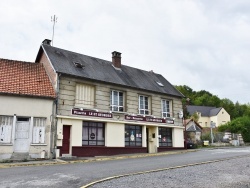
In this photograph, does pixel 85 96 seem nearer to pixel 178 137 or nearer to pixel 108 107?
pixel 108 107

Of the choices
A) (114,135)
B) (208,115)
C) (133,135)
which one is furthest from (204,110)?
(114,135)

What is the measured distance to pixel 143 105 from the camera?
23047 mm

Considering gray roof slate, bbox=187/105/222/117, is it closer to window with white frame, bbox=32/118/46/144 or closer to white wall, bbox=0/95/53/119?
white wall, bbox=0/95/53/119

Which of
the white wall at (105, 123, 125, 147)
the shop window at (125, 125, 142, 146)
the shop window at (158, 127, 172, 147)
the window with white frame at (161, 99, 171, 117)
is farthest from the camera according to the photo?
the window with white frame at (161, 99, 171, 117)

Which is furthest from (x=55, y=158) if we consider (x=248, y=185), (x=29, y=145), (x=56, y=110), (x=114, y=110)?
(x=248, y=185)

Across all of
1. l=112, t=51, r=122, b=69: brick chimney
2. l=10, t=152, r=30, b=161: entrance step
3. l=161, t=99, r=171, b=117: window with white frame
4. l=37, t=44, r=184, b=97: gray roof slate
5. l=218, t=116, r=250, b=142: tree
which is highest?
l=112, t=51, r=122, b=69: brick chimney

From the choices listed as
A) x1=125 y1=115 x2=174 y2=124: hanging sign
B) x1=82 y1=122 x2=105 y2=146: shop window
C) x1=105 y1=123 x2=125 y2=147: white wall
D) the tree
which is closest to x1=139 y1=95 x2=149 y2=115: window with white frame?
x1=125 y1=115 x2=174 y2=124: hanging sign

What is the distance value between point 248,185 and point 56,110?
12.4 meters

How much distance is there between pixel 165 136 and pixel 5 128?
13562 millimetres

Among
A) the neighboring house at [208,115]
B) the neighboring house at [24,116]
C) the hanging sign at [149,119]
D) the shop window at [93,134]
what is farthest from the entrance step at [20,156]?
A: the neighboring house at [208,115]

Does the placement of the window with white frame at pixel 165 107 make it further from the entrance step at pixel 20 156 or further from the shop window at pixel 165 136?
the entrance step at pixel 20 156

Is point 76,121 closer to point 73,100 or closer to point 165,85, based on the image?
point 73,100

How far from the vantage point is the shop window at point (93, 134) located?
62.2 ft

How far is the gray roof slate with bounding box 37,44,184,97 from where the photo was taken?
19.4m
